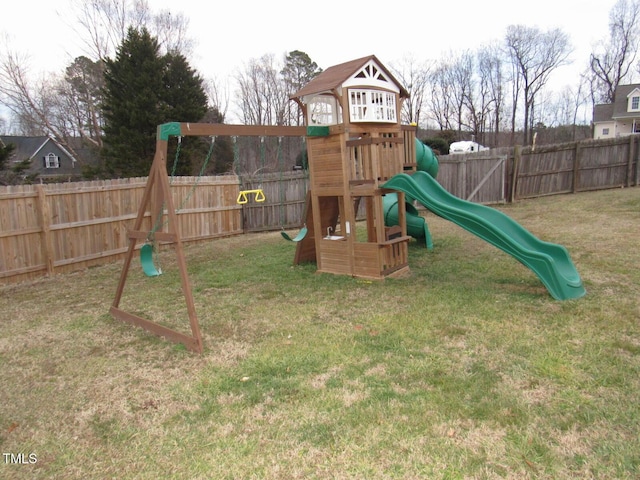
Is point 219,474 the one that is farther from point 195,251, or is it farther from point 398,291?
point 195,251

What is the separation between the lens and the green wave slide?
5023mm

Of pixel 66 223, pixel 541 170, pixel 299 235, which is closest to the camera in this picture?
pixel 299 235

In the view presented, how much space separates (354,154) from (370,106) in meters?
0.75

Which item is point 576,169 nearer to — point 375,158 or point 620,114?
point 375,158

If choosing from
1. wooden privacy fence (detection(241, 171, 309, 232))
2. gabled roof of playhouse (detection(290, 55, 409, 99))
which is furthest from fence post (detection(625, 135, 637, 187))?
gabled roof of playhouse (detection(290, 55, 409, 99))

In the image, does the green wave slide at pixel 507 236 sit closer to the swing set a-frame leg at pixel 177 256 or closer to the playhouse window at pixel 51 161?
the swing set a-frame leg at pixel 177 256

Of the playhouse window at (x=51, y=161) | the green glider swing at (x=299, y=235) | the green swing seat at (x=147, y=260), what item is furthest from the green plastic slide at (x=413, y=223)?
the playhouse window at (x=51, y=161)

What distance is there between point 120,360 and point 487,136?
117 ft

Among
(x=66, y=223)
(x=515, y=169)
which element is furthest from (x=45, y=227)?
(x=515, y=169)

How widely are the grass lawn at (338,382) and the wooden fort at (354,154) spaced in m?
0.65

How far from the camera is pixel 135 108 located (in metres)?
17.4

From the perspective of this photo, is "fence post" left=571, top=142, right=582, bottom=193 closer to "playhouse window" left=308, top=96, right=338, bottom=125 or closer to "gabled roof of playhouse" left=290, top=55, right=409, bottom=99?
"gabled roof of playhouse" left=290, top=55, right=409, bottom=99

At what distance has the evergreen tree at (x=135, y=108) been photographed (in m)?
17.5

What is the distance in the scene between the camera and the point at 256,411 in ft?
10.0
